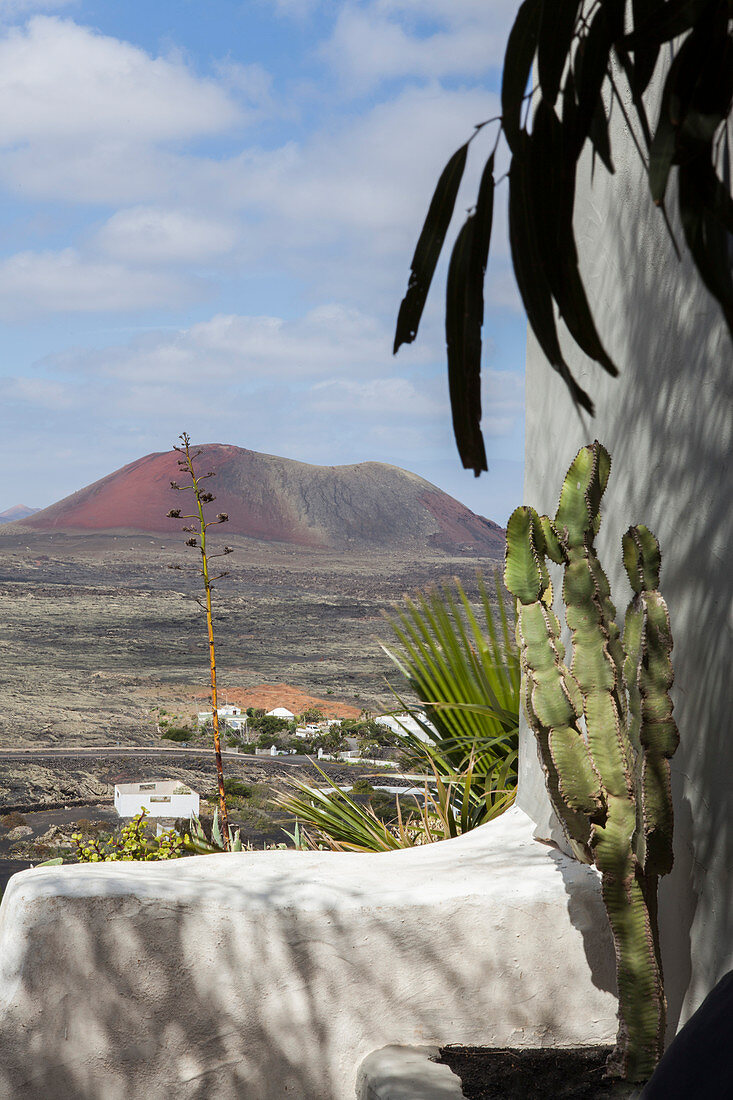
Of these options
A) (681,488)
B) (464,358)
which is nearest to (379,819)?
(681,488)

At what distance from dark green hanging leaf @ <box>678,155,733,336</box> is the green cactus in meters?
0.89

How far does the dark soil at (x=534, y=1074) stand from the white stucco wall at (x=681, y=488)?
213mm

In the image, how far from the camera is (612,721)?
171 centimetres

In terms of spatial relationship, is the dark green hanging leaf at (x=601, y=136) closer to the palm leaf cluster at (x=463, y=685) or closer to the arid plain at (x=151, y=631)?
the palm leaf cluster at (x=463, y=685)

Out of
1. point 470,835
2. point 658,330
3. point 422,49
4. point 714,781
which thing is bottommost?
point 470,835

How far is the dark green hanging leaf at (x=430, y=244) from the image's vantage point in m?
0.87

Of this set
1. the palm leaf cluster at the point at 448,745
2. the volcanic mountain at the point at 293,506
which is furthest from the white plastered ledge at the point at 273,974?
the volcanic mountain at the point at 293,506

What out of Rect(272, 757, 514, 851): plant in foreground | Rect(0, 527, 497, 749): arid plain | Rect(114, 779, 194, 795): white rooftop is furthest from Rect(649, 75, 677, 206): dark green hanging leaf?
Rect(0, 527, 497, 749): arid plain

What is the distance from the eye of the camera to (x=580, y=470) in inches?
71.1

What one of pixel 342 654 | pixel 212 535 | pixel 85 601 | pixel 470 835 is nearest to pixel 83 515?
pixel 212 535

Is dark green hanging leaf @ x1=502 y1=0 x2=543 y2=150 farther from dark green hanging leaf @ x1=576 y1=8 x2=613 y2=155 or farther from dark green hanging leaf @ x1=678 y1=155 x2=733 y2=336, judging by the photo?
dark green hanging leaf @ x1=678 y1=155 x2=733 y2=336

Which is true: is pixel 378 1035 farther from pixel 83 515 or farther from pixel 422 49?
pixel 83 515

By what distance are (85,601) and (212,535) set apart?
8098mm

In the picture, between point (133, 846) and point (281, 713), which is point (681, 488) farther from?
point (281, 713)
